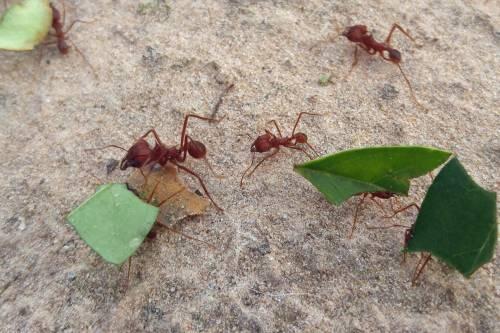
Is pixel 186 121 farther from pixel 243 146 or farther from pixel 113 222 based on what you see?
pixel 113 222

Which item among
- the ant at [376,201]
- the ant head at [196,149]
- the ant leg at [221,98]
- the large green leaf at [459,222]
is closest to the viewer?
the large green leaf at [459,222]

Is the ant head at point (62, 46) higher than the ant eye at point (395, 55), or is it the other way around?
the ant eye at point (395, 55)

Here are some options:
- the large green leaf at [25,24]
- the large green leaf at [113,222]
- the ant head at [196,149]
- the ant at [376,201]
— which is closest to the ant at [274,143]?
the ant head at [196,149]

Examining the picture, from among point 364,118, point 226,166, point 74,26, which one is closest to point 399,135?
point 364,118

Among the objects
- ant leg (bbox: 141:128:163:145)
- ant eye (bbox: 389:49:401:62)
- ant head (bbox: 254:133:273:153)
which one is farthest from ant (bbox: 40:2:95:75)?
ant eye (bbox: 389:49:401:62)

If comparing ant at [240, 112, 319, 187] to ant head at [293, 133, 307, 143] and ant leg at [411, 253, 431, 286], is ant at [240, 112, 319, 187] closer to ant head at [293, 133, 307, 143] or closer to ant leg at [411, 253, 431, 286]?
ant head at [293, 133, 307, 143]

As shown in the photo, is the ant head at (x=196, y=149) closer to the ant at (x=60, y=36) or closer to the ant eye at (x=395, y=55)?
the ant at (x=60, y=36)

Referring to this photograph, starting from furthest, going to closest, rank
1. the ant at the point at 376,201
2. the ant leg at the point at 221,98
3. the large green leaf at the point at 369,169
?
the ant leg at the point at 221,98
the ant at the point at 376,201
the large green leaf at the point at 369,169
